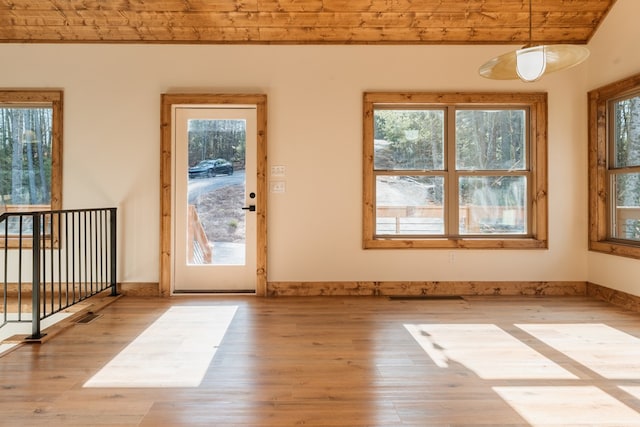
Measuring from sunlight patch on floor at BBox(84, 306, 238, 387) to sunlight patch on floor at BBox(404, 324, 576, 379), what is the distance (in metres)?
1.51

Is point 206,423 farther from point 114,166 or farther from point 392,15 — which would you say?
point 392,15

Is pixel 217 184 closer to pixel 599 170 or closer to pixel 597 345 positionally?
pixel 597 345

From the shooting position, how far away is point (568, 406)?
2010 mm

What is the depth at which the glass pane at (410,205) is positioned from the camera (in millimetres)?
4605

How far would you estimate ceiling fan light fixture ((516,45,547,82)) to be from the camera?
2.44 metres

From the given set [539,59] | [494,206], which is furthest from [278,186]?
[539,59]

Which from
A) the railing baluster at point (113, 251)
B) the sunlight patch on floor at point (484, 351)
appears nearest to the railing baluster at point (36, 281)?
the railing baluster at point (113, 251)

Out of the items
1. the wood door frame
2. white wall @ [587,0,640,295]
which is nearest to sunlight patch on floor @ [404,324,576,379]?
white wall @ [587,0,640,295]

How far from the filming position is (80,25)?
4.29m

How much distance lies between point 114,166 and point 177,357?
2.66 m

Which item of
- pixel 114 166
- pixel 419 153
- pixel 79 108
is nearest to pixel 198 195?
pixel 114 166

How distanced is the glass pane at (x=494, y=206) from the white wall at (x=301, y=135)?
281 mm

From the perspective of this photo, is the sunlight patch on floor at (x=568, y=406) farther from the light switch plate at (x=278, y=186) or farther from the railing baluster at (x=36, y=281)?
the railing baluster at (x=36, y=281)

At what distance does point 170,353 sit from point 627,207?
4473mm
